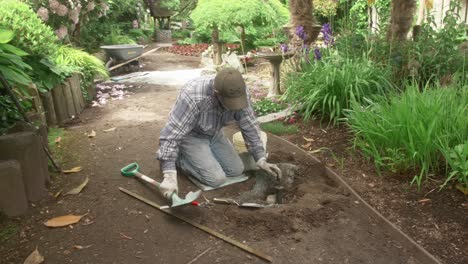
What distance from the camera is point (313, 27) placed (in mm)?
5820

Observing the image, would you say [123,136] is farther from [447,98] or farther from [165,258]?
[447,98]

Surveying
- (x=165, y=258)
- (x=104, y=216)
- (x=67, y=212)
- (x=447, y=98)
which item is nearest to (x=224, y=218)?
(x=165, y=258)

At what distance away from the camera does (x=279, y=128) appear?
4.48 meters

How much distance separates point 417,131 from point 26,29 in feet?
14.1

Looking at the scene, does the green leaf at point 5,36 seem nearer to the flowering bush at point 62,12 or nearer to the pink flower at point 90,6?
the flowering bush at point 62,12

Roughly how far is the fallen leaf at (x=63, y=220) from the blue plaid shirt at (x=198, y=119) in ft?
2.20

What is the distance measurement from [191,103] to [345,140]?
168 centimetres

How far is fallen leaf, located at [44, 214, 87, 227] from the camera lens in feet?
8.70

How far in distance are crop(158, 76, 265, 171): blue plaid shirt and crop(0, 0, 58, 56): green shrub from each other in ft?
8.48

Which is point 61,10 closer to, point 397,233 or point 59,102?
point 59,102

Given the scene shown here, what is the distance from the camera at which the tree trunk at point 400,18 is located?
17.0 feet

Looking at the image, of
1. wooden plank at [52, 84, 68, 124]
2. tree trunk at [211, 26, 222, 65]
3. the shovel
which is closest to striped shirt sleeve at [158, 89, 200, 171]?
the shovel

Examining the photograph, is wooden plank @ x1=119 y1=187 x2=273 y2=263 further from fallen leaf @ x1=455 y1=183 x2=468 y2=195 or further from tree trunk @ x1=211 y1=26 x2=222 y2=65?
tree trunk @ x1=211 y1=26 x2=222 y2=65

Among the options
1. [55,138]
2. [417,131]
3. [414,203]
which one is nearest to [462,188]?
[414,203]
